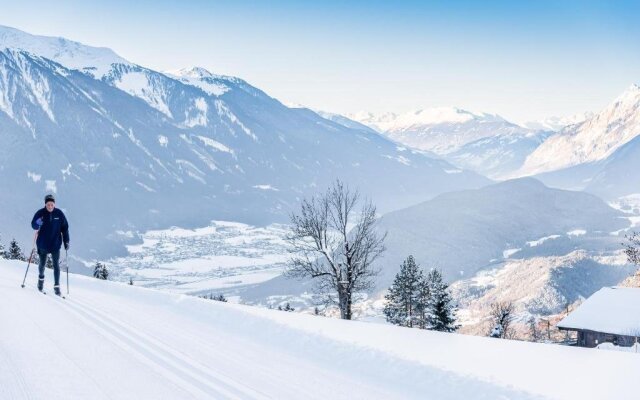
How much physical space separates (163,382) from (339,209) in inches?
1067

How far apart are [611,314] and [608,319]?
57cm

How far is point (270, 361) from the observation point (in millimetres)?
8781

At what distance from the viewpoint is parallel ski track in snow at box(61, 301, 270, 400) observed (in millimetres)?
6730

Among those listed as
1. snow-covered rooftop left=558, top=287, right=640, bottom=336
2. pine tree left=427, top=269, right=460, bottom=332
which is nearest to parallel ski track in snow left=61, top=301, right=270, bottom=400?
snow-covered rooftop left=558, top=287, right=640, bottom=336

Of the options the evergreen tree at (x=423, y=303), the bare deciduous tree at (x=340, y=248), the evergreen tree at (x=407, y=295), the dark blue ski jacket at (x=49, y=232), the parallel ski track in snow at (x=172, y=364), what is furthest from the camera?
the evergreen tree at (x=407, y=295)

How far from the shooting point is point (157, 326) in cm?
1070

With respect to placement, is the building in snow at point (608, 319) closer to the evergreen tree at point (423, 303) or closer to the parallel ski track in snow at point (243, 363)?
the evergreen tree at point (423, 303)

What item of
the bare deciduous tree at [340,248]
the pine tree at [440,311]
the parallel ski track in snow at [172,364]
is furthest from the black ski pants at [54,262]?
the pine tree at [440,311]

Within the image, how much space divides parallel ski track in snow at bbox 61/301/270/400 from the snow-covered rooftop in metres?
37.2

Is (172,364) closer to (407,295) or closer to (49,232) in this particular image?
(49,232)

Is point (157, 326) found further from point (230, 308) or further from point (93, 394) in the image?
point (93, 394)

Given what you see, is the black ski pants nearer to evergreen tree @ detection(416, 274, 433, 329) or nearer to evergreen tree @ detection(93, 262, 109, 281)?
evergreen tree @ detection(416, 274, 433, 329)

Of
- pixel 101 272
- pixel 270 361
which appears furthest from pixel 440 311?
pixel 270 361

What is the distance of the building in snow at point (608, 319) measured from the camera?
38.1 m
